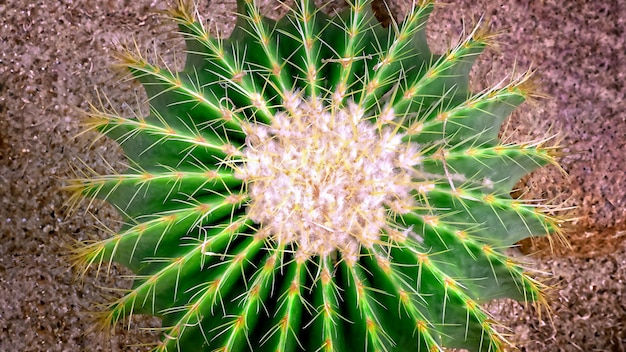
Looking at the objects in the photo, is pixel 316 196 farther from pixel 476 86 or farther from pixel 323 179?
pixel 476 86

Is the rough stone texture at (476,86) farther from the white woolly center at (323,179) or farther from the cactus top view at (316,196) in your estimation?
the white woolly center at (323,179)

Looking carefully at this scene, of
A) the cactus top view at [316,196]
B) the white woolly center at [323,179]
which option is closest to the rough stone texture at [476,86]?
the cactus top view at [316,196]

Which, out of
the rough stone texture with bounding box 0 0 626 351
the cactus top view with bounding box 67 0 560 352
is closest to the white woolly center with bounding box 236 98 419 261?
the cactus top view with bounding box 67 0 560 352

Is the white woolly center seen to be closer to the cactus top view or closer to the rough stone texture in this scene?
the cactus top view

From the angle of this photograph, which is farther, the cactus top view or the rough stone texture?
the rough stone texture

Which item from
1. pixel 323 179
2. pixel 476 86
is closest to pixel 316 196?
pixel 323 179

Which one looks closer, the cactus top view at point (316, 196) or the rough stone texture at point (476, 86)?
the cactus top view at point (316, 196)
